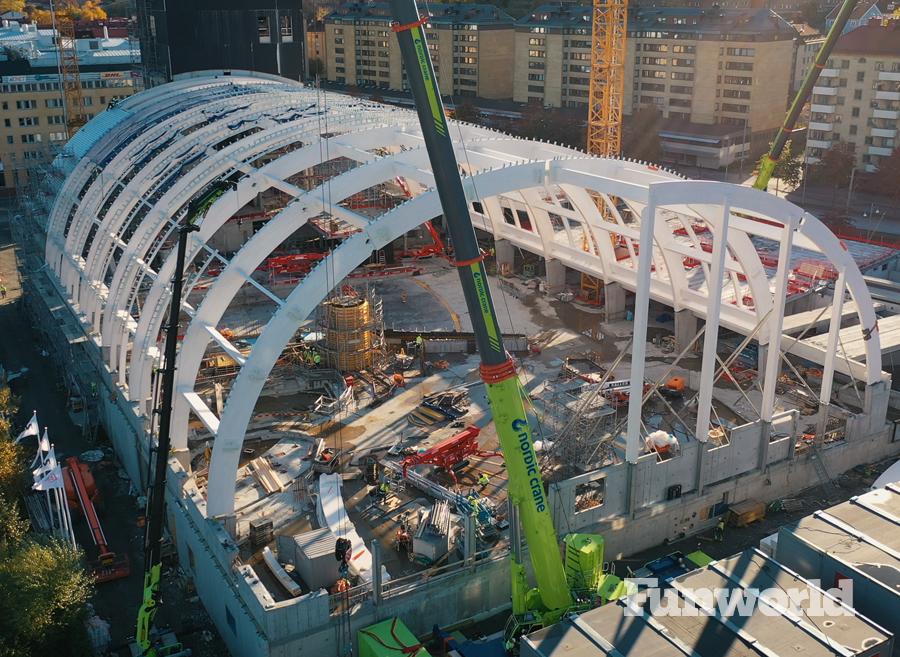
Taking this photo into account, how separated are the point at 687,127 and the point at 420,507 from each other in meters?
57.5

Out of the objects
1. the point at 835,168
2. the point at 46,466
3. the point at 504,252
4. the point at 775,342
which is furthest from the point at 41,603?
the point at 835,168

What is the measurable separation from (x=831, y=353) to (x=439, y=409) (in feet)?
40.1

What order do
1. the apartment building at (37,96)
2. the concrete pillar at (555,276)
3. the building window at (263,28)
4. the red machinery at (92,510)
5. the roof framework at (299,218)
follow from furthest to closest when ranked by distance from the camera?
the apartment building at (37,96) → the building window at (263,28) → the concrete pillar at (555,276) → the red machinery at (92,510) → the roof framework at (299,218)

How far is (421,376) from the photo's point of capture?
1355 inches

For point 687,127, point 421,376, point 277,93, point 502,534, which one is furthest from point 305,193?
point 687,127

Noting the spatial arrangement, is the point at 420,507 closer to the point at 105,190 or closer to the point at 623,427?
the point at 623,427

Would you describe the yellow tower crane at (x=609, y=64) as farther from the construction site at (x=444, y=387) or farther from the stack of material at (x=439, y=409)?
the stack of material at (x=439, y=409)

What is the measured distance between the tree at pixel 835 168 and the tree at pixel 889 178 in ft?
6.11

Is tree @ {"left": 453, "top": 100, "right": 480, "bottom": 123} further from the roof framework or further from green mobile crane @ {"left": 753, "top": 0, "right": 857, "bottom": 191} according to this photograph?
green mobile crane @ {"left": 753, "top": 0, "right": 857, "bottom": 191}

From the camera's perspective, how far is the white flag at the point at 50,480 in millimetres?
24422

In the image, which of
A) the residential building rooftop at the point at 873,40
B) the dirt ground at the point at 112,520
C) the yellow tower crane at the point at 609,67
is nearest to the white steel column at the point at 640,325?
the dirt ground at the point at 112,520

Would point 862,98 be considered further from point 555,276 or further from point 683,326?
point 683,326

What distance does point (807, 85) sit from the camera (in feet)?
138

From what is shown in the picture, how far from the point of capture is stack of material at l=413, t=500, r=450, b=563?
23.5 meters
